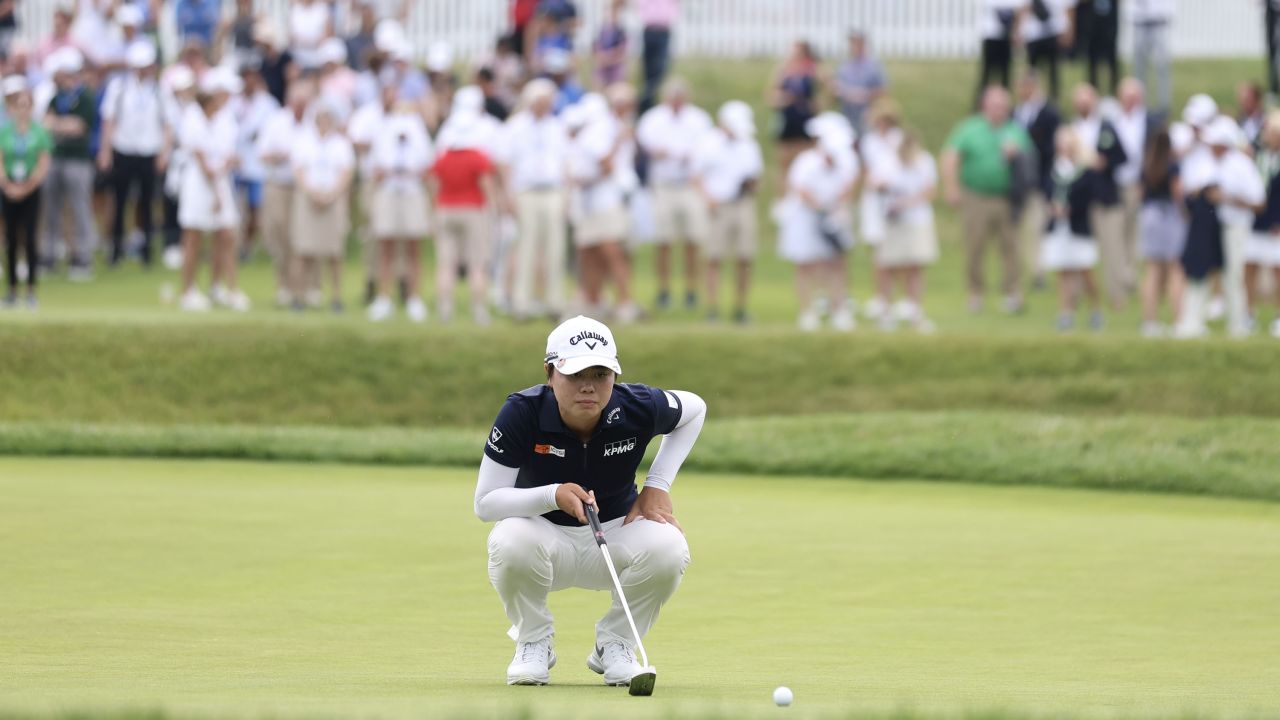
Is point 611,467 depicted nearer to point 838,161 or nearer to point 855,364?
Result: point 855,364

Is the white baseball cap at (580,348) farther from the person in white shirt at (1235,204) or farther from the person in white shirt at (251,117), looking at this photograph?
the person in white shirt at (251,117)

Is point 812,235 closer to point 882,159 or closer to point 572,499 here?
point 882,159

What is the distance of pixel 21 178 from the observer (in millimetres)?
17766

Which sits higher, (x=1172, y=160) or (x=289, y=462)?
(x=1172, y=160)

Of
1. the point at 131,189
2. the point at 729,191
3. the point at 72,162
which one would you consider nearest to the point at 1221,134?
the point at 729,191

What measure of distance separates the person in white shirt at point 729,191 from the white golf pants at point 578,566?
41.7 feet

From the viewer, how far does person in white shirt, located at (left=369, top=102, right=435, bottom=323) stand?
18.0 metres

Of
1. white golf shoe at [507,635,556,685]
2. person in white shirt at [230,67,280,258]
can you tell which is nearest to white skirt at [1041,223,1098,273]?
person in white shirt at [230,67,280,258]

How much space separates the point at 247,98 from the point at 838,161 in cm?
638

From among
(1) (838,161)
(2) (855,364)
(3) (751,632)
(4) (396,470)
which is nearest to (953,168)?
(1) (838,161)

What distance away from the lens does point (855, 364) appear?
645 inches

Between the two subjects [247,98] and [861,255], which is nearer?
[247,98]

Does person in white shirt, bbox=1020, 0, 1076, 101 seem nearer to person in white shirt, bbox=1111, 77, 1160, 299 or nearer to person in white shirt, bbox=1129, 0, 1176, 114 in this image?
person in white shirt, bbox=1129, 0, 1176, 114

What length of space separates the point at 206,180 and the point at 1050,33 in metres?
11.5
